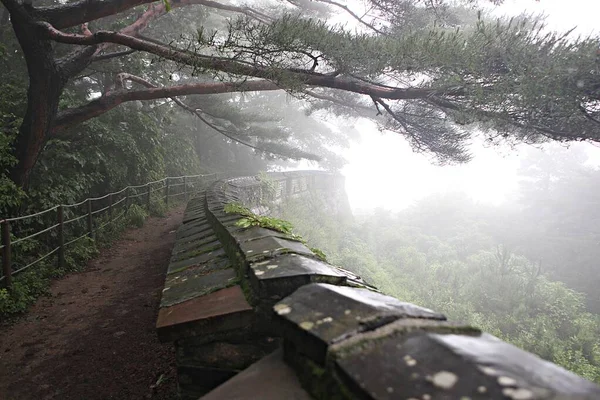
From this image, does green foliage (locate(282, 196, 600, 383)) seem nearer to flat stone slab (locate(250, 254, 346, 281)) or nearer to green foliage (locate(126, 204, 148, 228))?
green foliage (locate(126, 204, 148, 228))

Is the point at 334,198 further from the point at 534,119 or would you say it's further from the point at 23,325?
the point at 23,325

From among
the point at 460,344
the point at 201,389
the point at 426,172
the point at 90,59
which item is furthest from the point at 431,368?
the point at 426,172

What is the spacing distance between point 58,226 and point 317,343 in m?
6.50

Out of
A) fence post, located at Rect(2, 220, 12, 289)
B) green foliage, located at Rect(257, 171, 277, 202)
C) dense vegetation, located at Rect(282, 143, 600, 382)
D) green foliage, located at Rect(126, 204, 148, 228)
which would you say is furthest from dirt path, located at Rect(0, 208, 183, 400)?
dense vegetation, located at Rect(282, 143, 600, 382)

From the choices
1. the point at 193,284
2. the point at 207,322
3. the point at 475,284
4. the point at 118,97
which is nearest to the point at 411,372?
the point at 207,322

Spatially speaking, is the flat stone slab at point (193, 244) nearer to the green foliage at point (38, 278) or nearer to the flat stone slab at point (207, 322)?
the flat stone slab at point (207, 322)

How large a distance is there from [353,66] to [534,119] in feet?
9.12

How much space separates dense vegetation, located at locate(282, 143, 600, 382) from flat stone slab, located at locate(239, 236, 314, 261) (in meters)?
13.0

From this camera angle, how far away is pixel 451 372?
765mm

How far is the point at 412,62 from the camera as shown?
5.48 m

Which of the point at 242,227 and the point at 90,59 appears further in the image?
the point at 90,59

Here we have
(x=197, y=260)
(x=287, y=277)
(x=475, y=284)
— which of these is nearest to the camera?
(x=287, y=277)

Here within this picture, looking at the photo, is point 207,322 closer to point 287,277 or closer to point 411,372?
point 287,277

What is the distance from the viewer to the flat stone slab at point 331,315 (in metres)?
1.01
